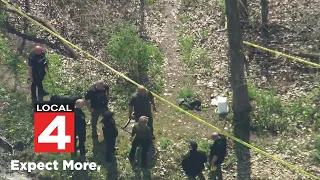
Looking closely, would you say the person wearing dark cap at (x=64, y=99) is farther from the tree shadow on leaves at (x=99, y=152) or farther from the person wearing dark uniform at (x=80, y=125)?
the tree shadow on leaves at (x=99, y=152)

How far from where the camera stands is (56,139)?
11.9 m

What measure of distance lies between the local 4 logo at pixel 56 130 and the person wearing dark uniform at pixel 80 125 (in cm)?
23

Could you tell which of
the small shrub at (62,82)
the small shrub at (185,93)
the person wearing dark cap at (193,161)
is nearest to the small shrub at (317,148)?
the person wearing dark cap at (193,161)

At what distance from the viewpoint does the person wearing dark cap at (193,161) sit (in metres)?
10.7

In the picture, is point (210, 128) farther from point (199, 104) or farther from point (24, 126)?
point (24, 126)

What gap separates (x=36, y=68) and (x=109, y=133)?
2.50m

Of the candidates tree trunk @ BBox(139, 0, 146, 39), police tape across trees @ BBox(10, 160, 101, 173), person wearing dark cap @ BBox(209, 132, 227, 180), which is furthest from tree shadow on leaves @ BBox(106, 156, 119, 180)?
tree trunk @ BBox(139, 0, 146, 39)

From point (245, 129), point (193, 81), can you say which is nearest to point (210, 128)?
point (245, 129)

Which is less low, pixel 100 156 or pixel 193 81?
pixel 193 81

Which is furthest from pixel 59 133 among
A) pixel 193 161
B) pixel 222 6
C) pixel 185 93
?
pixel 222 6

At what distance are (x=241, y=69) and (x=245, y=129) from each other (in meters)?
1.37

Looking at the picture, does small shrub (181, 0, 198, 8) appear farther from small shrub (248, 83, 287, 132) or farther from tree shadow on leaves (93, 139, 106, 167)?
tree shadow on leaves (93, 139, 106, 167)

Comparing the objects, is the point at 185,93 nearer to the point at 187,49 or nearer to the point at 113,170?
the point at 187,49

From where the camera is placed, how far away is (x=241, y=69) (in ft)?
41.4
